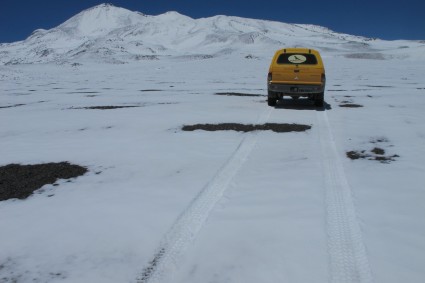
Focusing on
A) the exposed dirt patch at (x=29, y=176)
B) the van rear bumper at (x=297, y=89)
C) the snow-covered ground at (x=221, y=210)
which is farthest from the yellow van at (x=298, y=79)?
the exposed dirt patch at (x=29, y=176)

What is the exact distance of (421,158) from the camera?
712cm

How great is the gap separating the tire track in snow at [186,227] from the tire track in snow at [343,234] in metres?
1.36

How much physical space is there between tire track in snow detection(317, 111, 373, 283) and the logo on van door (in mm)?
7745

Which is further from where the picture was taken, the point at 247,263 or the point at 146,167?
the point at 146,167

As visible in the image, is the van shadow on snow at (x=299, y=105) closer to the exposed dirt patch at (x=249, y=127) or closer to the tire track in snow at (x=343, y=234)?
the exposed dirt patch at (x=249, y=127)

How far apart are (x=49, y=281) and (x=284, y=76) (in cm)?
1101

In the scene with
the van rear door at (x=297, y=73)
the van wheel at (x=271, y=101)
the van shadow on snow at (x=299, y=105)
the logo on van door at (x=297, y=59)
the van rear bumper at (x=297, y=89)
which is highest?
the logo on van door at (x=297, y=59)

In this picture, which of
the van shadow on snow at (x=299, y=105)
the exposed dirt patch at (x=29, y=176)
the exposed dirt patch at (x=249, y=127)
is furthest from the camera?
the van shadow on snow at (x=299, y=105)

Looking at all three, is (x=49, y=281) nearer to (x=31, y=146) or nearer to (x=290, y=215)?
(x=290, y=215)

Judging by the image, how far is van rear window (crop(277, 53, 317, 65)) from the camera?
13.6 metres

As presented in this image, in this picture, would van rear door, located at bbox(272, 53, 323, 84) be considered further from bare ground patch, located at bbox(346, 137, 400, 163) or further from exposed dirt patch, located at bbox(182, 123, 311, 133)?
bare ground patch, located at bbox(346, 137, 400, 163)

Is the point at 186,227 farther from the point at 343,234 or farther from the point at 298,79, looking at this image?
the point at 298,79

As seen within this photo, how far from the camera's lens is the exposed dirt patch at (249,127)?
386 inches

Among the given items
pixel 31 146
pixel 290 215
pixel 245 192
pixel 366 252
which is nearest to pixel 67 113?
pixel 31 146
